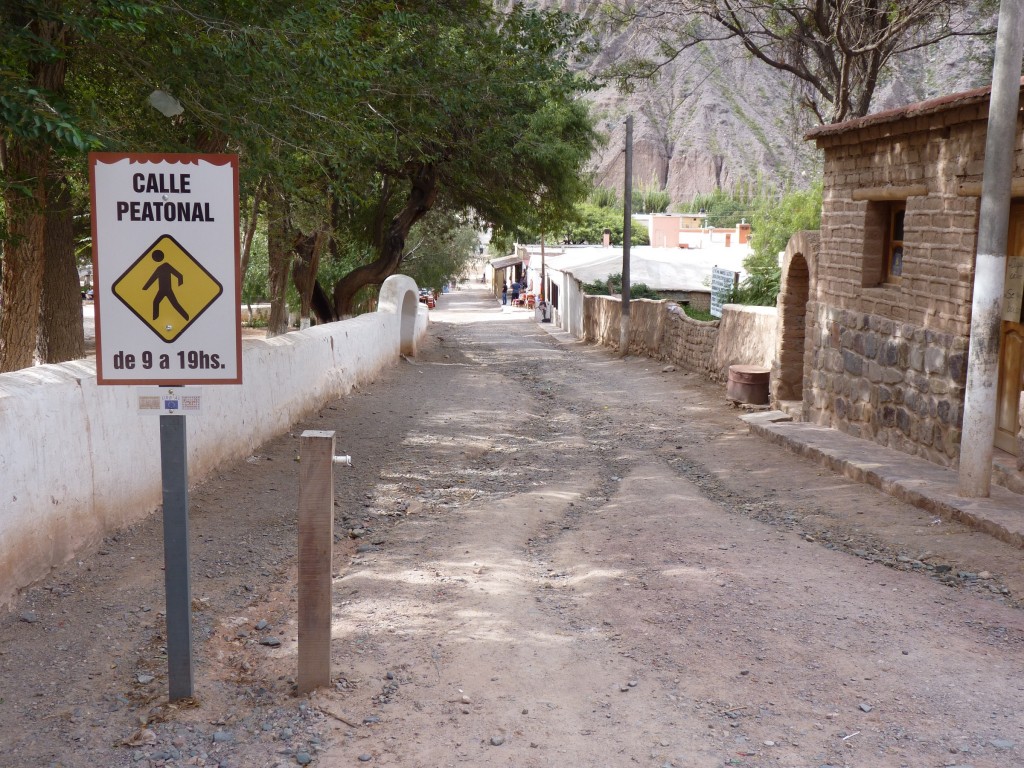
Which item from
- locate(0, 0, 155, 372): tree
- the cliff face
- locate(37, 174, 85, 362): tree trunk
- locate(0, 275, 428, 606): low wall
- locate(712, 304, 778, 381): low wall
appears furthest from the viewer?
the cliff face

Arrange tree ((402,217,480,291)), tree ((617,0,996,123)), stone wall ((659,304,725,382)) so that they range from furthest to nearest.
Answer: tree ((402,217,480,291)) → tree ((617,0,996,123)) → stone wall ((659,304,725,382))

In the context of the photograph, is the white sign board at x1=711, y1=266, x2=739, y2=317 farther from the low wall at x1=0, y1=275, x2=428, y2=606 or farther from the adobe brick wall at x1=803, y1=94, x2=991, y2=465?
the low wall at x1=0, y1=275, x2=428, y2=606

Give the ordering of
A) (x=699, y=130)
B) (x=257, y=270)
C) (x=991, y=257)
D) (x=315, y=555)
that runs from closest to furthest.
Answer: (x=315, y=555) → (x=991, y=257) → (x=257, y=270) → (x=699, y=130)

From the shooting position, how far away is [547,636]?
4.61 meters

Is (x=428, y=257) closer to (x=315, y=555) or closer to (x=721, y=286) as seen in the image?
(x=721, y=286)

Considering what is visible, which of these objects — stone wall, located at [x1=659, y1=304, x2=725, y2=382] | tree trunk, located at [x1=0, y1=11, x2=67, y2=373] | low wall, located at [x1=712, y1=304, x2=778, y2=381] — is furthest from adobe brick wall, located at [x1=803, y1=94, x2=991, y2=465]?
tree trunk, located at [x1=0, y1=11, x2=67, y2=373]

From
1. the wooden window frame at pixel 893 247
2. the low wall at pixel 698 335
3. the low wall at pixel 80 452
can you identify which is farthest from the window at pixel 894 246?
the low wall at pixel 80 452

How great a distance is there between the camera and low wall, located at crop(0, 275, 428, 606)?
4.77 m

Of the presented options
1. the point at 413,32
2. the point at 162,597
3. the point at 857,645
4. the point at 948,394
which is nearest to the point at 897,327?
the point at 948,394

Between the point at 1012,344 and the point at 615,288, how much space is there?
27.7 m

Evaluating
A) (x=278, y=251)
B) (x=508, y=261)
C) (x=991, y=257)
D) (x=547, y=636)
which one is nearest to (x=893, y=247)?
(x=991, y=257)

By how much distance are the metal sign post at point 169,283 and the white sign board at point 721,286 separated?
77.1 ft

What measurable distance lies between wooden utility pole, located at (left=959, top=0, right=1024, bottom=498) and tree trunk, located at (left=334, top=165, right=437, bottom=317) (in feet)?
44.7

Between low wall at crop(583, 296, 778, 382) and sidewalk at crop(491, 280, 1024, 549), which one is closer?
sidewalk at crop(491, 280, 1024, 549)
